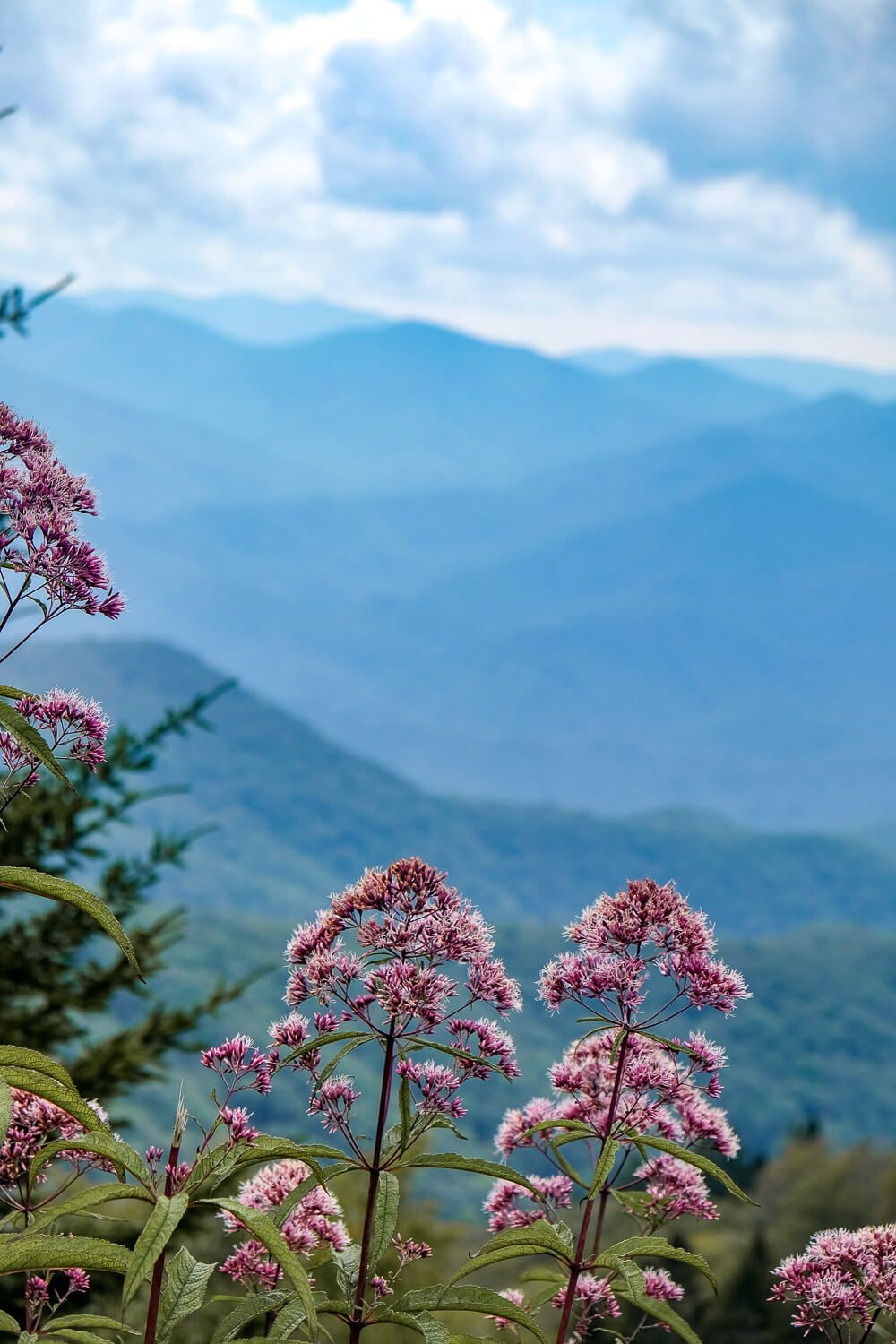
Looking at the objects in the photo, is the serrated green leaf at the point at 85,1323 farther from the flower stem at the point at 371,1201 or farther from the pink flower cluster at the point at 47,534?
the pink flower cluster at the point at 47,534

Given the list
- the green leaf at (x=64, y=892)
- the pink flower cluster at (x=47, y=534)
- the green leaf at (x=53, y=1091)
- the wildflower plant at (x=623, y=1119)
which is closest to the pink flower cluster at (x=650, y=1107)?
the wildflower plant at (x=623, y=1119)

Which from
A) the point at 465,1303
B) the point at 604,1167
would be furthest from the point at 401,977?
the point at 465,1303

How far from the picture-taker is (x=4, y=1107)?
318 cm

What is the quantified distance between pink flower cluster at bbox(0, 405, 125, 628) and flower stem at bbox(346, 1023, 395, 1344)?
148 cm

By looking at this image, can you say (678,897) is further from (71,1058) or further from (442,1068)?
(71,1058)

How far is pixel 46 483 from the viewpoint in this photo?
170 inches

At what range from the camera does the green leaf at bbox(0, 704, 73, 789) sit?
144 inches

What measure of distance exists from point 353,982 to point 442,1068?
0.35 m

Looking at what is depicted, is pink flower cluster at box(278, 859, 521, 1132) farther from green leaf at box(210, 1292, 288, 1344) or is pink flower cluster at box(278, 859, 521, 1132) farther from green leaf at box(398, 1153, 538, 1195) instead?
green leaf at box(210, 1292, 288, 1344)

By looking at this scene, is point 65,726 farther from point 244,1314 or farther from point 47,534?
point 244,1314

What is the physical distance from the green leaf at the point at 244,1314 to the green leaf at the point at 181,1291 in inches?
3.3

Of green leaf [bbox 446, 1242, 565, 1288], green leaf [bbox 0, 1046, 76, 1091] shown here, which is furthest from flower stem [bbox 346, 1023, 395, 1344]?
green leaf [bbox 0, 1046, 76, 1091]

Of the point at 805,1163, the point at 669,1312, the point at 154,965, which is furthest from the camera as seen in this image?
the point at 805,1163

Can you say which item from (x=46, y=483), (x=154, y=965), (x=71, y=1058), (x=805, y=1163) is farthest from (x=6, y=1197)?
(x=805, y=1163)
